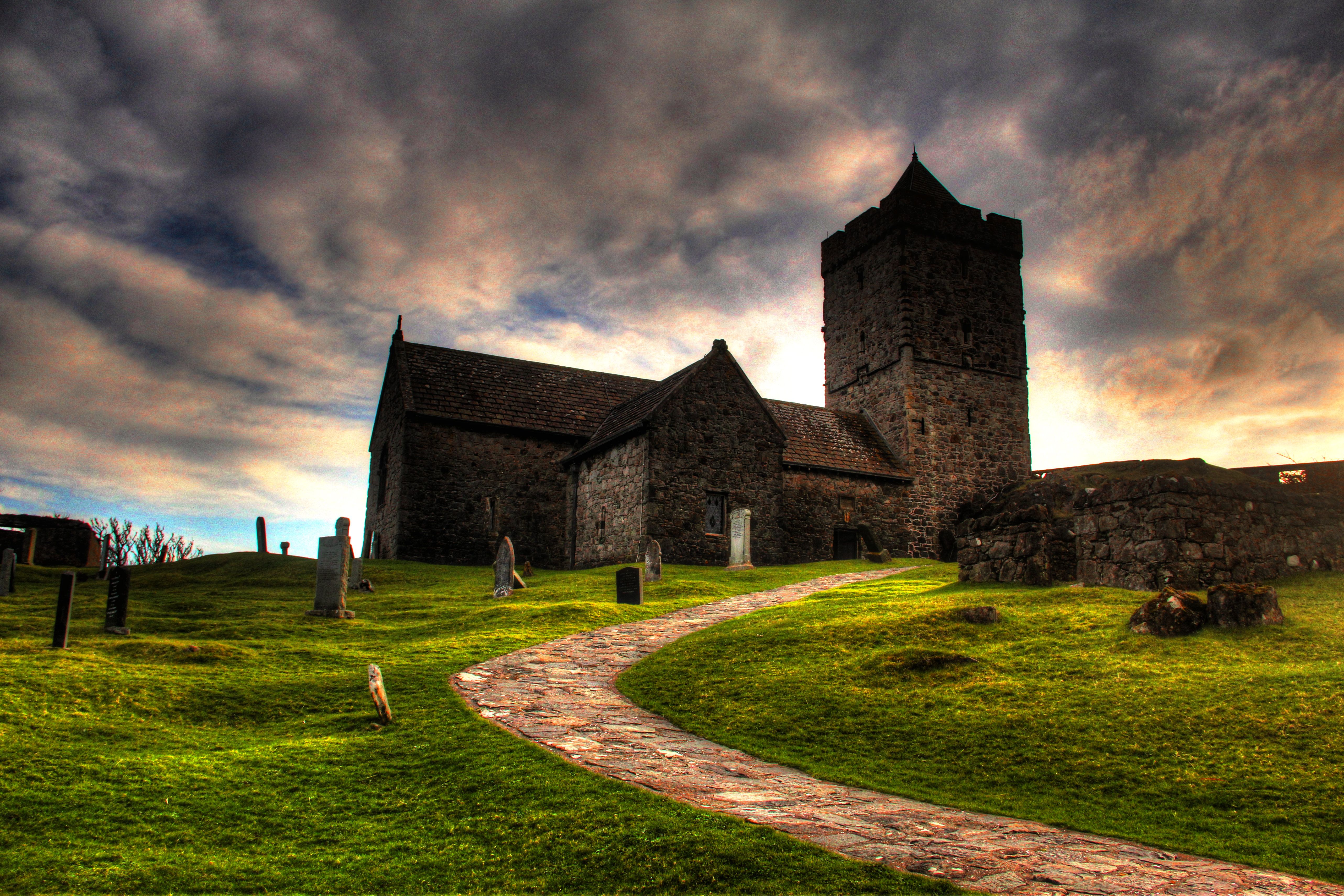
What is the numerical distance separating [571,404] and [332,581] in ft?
58.7

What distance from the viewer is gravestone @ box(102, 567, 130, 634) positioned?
1258cm

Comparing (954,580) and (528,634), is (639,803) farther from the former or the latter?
(954,580)

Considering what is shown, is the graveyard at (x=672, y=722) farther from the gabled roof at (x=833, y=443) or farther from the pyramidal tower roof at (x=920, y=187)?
the pyramidal tower roof at (x=920, y=187)

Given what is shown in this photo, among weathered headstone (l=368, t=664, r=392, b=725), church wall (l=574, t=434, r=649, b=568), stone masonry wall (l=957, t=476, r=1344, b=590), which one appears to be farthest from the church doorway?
weathered headstone (l=368, t=664, r=392, b=725)

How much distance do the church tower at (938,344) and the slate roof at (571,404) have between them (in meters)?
2.17

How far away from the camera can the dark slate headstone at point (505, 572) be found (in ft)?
62.6

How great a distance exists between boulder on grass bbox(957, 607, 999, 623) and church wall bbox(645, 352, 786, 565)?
49.3 feet

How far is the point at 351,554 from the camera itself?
16891 millimetres

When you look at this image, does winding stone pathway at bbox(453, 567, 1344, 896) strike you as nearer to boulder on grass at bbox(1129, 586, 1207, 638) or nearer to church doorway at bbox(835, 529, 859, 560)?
boulder on grass at bbox(1129, 586, 1207, 638)

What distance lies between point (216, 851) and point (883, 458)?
103 feet

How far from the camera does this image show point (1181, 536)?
12336 mm

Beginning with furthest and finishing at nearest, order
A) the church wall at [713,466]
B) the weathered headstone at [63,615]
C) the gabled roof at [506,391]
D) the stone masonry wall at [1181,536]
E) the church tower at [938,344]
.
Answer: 1. the church tower at [938,344]
2. the gabled roof at [506,391]
3. the church wall at [713,466]
4. the stone masonry wall at [1181,536]
5. the weathered headstone at [63,615]

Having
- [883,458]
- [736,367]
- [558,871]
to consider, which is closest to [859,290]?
[883,458]

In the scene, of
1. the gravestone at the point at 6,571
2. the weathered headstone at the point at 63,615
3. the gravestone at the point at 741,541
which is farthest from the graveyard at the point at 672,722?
the gravestone at the point at 741,541
